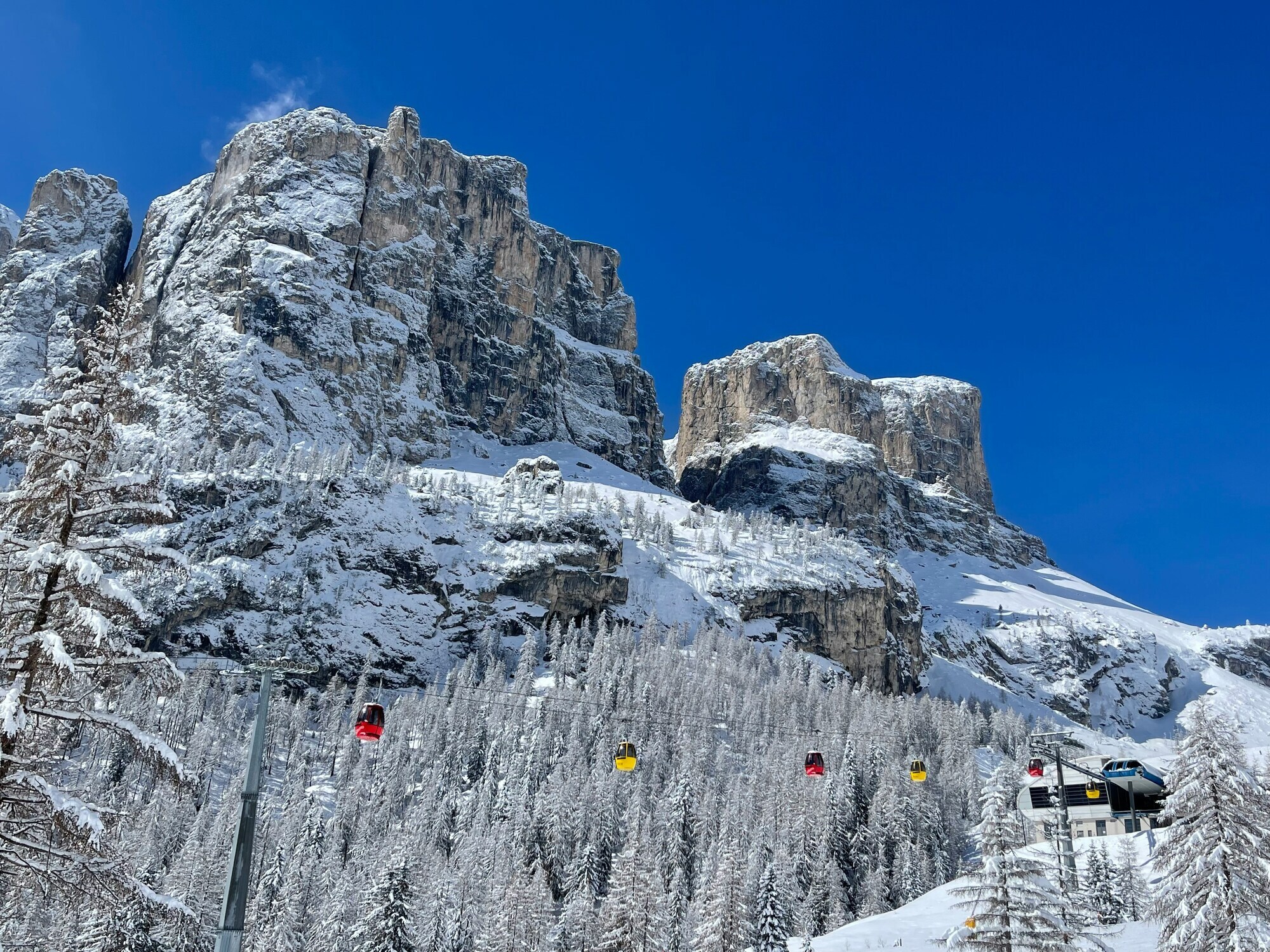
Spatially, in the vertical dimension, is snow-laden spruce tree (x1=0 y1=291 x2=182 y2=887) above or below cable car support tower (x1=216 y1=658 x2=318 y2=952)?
above

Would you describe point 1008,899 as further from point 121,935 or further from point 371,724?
point 121,935

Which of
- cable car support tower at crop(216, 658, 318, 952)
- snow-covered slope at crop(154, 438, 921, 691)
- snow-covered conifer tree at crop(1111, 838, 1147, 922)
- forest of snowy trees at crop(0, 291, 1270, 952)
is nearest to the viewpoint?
cable car support tower at crop(216, 658, 318, 952)

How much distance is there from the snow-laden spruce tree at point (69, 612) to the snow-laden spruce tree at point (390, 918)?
113ft

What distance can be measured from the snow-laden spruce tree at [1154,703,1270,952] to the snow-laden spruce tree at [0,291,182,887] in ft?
81.7

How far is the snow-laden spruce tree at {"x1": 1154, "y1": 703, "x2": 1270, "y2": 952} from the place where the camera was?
79.6ft

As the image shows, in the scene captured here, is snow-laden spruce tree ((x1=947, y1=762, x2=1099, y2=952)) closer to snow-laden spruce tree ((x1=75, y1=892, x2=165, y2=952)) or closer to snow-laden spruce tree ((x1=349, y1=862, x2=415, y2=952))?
snow-laden spruce tree ((x1=349, y1=862, x2=415, y2=952))

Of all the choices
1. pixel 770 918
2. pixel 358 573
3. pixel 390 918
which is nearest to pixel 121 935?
pixel 390 918

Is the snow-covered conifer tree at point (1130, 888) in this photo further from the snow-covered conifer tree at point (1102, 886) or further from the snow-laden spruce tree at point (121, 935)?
the snow-laden spruce tree at point (121, 935)

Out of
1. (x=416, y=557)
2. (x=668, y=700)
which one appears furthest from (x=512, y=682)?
(x=416, y=557)

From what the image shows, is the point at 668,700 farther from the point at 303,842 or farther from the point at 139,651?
the point at 139,651

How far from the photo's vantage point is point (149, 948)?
56.7 metres

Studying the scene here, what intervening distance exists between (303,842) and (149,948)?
2793 cm

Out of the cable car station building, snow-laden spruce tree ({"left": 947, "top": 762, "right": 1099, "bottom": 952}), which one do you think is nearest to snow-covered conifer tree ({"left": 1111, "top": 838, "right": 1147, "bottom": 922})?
the cable car station building

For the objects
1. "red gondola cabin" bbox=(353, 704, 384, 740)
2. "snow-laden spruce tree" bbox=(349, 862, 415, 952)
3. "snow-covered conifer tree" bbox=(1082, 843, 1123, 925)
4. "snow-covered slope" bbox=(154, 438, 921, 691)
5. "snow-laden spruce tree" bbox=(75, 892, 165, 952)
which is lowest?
"snow-laden spruce tree" bbox=(75, 892, 165, 952)
